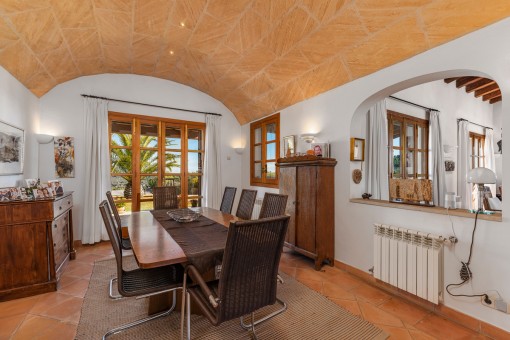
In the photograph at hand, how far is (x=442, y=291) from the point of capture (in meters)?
2.18

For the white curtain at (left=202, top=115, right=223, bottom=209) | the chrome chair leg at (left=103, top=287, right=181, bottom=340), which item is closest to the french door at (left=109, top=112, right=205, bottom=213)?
the white curtain at (left=202, top=115, right=223, bottom=209)

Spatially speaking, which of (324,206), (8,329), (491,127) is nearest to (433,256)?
(324,206)

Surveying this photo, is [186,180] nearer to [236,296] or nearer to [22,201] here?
[22,201]

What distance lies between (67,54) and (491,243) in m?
5.25

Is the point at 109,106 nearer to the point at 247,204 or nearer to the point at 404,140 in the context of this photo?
the point at 247,204

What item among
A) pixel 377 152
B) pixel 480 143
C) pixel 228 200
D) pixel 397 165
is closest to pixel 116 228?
pixel 228 200

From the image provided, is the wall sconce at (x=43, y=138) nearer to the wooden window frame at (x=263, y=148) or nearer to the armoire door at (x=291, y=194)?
the wooden window frame at (x=263, y=148)

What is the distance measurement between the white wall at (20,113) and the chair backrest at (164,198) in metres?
1.68

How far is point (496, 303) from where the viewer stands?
1.87 m

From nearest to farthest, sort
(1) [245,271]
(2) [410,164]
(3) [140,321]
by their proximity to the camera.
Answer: (1) [245,271] → (3) [140,321] → (2) [410,164]

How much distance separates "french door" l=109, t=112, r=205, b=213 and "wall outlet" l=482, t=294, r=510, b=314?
450cm

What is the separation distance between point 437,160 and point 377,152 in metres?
1.73

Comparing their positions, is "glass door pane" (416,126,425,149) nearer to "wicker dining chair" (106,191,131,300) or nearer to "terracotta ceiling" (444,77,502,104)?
"terracotta ceiling" (444,77,502,104)

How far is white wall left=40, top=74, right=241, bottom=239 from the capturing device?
3.91 meters
